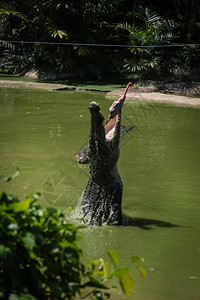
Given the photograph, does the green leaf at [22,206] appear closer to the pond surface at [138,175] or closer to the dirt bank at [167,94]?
the pond surface at [138,175]

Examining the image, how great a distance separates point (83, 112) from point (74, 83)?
643 centimetres

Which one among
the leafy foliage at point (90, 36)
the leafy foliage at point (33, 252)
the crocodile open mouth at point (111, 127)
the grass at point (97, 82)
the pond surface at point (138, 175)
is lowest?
the pond surface at point (138, 175)

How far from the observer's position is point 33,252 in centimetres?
177

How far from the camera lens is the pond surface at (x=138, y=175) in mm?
4211

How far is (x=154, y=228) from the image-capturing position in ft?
16.4

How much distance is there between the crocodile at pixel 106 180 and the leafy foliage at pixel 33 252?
2727 mm

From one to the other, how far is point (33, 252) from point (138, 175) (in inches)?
204

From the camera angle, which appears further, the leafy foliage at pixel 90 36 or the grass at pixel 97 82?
the leafy foliage at pixel 90 36

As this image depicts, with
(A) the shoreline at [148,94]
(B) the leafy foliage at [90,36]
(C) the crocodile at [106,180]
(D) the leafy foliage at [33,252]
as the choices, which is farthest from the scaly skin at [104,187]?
(B) the leafy foliage at [90,36]

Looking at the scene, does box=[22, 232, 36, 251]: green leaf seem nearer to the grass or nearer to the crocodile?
the crocodile

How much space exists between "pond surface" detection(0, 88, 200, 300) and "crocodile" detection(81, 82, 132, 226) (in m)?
0.18

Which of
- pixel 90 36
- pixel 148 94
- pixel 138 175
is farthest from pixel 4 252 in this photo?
pixel 90 36

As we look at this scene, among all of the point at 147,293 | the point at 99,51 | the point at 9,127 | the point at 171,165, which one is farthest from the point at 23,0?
the point at 147,293

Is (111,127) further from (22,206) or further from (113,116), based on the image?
(22,206)
